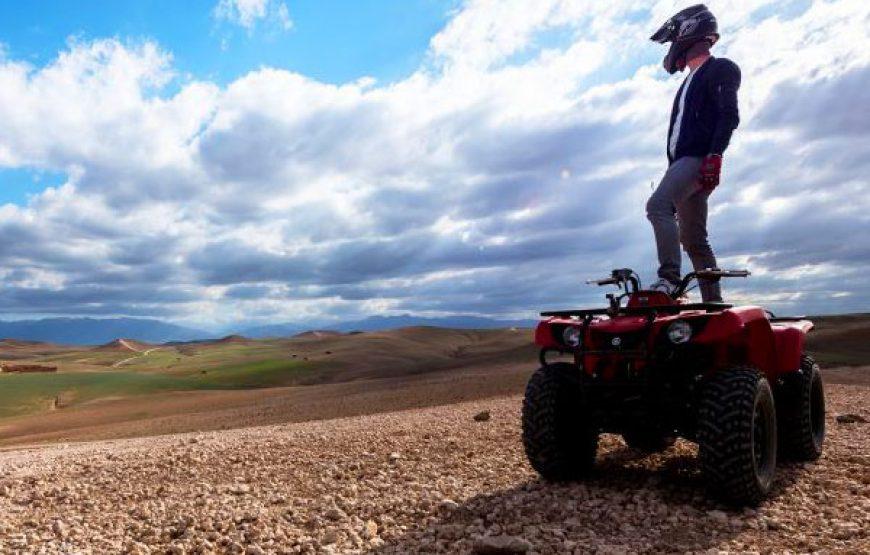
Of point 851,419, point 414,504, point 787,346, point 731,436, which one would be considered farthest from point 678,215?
point 851,419

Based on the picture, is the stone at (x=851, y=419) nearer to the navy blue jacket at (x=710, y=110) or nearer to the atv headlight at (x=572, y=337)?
the navy blue jacket at (x=710, y=110)

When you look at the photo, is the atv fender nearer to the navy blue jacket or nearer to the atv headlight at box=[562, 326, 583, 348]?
the navy blue jacket

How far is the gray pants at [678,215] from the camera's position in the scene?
22.3 ft

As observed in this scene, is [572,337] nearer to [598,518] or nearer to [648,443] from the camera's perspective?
[598,518]

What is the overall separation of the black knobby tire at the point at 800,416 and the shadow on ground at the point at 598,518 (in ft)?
2.18

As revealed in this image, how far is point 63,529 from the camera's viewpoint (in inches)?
221

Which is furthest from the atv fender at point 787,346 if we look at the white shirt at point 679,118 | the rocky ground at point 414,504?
the white shirt at point 679,118

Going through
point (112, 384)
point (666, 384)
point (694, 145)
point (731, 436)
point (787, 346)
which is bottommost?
point (112, 384)

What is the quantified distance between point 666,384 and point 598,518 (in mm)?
1272

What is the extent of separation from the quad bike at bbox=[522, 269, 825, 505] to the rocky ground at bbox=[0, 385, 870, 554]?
1.17 ft

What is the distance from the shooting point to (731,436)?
201 inches

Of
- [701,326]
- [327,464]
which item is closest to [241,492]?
[327,464]

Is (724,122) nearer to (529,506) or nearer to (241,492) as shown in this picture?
(529,506)

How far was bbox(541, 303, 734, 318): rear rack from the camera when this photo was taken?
5.55 m
